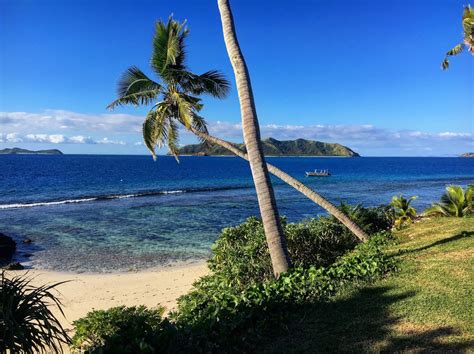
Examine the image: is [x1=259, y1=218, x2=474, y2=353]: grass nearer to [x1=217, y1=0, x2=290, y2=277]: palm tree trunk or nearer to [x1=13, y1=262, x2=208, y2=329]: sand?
[x1=217, y1=0, x2=290, y2=277]: palm tree trunk

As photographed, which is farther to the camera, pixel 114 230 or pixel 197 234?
pixel 114 230

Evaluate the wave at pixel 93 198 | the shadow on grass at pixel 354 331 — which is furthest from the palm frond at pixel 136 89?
the wave at pixel 93 198

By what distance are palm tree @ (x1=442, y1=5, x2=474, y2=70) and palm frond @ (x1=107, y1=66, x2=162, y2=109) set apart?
10757mm

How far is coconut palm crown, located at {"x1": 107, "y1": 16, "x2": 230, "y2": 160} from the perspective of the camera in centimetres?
1092

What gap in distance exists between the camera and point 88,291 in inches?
490

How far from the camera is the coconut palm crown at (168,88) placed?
10922 mm

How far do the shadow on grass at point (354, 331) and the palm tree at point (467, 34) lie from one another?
11.4 metres

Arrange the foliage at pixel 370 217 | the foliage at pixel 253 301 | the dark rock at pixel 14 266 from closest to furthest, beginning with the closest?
the foliage at pixel 253 301
the foliage at pixel 370 217
the dark rock at pixel 14 266

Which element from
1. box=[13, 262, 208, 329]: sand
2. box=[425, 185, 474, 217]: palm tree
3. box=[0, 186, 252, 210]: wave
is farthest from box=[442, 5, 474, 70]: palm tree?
box=[0, 186, 252, 210]: wave

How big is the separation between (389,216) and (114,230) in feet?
50.7

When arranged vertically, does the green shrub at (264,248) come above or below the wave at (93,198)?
above

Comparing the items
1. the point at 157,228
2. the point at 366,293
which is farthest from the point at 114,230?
the point at 366,293

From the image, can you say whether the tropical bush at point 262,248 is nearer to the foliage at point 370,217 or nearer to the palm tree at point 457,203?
the foliage at point 370,217

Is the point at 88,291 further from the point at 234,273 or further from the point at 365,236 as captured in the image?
the point at 365,236
